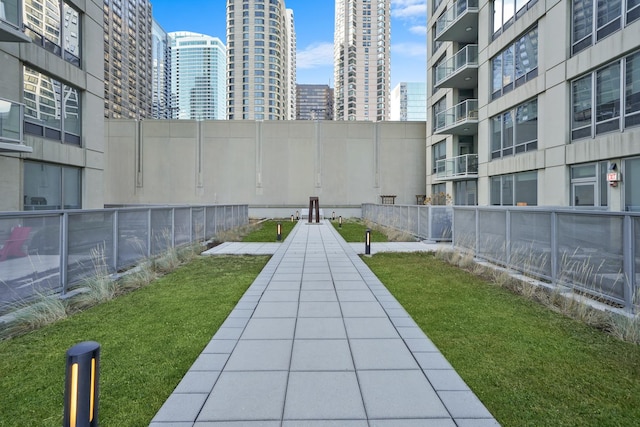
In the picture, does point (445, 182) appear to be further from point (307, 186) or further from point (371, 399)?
point (371, 399)

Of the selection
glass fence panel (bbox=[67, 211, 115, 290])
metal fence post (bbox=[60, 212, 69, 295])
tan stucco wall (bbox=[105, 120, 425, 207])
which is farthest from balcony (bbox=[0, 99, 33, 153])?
tan stucco wall (bbox=[105, 120, 425, 207])

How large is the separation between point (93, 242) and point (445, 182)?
27995 millimetres

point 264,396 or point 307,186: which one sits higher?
point 307,186

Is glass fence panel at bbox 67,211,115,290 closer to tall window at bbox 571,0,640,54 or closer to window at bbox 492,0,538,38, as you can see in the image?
tall window at bbox 571,0,640,54

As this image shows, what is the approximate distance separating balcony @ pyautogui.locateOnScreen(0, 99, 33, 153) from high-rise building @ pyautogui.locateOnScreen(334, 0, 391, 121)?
134m

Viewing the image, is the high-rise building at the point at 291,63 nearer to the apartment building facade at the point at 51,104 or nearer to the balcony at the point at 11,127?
the apartment building facade at the point at 51,104

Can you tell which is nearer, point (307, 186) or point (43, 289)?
point (43, 289)

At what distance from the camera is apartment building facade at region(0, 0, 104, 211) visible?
1300 centimetres

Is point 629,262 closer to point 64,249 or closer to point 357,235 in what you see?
point 64,249

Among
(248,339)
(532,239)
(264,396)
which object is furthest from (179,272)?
(532,239)

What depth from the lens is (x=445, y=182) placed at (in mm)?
30500

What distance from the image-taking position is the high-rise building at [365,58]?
138875 mm

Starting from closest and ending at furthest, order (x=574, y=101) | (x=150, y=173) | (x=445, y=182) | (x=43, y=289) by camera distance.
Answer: (x=43, y=289), (x=574, y=101), (x=445, y=182), (x=150, y=173)

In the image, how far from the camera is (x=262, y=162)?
37.0m
